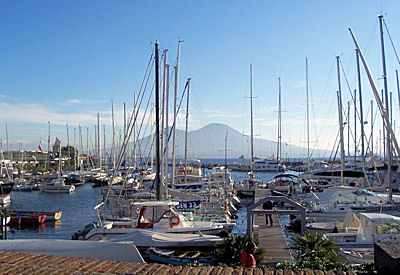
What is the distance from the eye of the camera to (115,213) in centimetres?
3372

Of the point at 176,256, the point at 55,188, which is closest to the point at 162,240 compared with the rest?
the point at 176,256

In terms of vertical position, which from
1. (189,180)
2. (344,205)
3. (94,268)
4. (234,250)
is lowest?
(344,205)

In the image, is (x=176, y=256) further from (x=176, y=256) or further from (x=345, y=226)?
(x=345, y=226)

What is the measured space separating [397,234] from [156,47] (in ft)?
62.7

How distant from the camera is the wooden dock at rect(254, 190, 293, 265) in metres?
17.2

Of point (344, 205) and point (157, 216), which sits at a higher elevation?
point (157, 216)

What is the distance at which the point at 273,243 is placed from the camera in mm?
19859

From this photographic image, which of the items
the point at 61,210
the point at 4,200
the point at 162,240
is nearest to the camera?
the point at 162,240

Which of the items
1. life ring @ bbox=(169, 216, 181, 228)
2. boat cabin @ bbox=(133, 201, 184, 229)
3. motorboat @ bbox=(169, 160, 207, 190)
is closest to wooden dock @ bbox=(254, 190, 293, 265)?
life ring @ bbox=(169, 216, 181, 228)

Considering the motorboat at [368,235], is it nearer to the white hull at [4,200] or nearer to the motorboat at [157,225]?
the motorboat at [157,225]

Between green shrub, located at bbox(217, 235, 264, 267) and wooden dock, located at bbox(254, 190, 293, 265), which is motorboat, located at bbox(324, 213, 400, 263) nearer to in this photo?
wooden dock, located at bbox(254, 190, 293, 265)

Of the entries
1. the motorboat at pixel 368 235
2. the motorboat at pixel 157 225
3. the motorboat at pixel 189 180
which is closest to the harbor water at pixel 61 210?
the motorboat at pixel 189 180

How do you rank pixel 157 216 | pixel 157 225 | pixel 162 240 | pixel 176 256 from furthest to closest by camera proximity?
pixel 157 216 < pixel 157 225 < pixel 162 240 < pixel 176 256

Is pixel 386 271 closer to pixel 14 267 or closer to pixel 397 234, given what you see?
pixel 14 267
